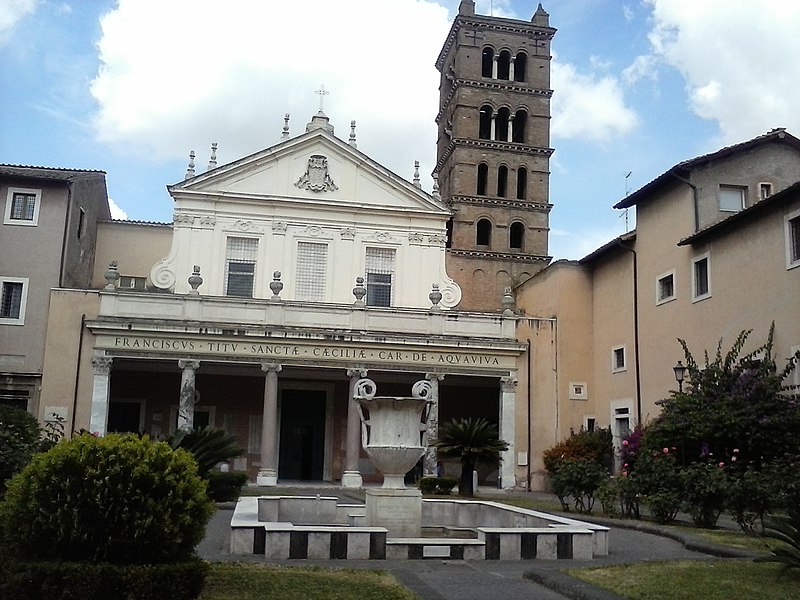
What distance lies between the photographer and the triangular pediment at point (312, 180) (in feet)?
105

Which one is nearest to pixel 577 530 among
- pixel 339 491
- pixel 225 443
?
pixel 225 443

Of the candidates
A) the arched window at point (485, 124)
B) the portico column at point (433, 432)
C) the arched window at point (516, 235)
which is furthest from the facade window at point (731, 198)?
the arched window at point (485, 124)

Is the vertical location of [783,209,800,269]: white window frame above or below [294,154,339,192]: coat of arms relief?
below

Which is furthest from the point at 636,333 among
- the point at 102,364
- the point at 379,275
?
the point at 102,364

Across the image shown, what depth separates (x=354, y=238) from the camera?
32.7 meters

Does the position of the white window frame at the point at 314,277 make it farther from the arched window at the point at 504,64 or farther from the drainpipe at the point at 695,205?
the arched window at the point at 504,64

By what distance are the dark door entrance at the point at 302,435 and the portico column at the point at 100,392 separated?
6477 mm

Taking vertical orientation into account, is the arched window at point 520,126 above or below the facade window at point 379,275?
above

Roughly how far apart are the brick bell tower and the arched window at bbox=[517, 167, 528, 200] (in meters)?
0.05

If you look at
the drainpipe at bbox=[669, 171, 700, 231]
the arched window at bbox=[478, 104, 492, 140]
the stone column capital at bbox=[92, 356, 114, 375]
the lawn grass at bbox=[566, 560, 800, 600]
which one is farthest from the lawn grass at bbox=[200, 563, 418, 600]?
the arched window at bbox=[478, 104, 492, 140]

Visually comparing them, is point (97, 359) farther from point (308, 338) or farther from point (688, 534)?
point (688, 534)

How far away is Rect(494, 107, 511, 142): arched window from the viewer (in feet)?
148

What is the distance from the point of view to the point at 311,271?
A: 106 ft

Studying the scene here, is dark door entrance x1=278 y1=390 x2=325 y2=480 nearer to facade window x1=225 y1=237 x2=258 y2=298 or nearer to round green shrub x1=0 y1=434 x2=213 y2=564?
facade window x1=225 y1=237 x2=258 y2=298
